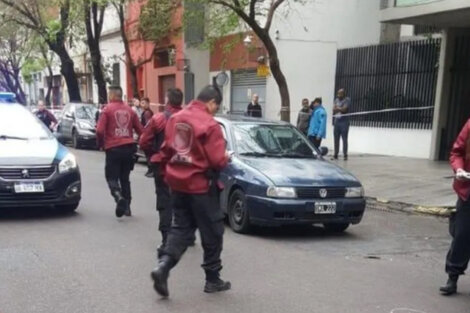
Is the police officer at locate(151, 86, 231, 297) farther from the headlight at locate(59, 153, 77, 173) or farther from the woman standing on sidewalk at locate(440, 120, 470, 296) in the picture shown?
the headlight at locate(59, 153, 77, 173)

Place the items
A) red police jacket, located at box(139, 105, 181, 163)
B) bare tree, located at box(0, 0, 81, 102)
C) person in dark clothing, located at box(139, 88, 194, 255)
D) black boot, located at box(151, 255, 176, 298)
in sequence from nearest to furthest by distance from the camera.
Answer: black boot, located at box(151, 255, 176, 298), person in dark clothing, located at box(139, 88, 194, 255), red police jacket, located at box(139, 105, 181, 163), bare tree, located at box(0, 0, 81, 102)

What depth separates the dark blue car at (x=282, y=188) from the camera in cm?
728

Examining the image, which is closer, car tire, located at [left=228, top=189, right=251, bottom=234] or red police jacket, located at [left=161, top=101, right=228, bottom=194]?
red police jacket, located at [left=161, top=101, right=228, bottom=194]

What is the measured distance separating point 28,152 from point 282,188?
3581 mm

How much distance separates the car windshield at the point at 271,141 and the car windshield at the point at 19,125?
301 cm

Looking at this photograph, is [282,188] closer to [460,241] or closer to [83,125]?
[460,241]

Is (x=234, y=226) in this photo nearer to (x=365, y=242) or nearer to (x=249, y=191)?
(x=249, y=191)

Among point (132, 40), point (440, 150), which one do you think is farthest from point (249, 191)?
point (132, 40)

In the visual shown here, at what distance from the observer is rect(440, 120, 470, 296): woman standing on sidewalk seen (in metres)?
5.25

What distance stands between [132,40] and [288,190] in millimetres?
22918

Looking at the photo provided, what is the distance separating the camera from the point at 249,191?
7.51 meters

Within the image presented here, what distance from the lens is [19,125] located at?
898 cm

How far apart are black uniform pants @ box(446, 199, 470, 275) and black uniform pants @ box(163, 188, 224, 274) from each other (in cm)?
216

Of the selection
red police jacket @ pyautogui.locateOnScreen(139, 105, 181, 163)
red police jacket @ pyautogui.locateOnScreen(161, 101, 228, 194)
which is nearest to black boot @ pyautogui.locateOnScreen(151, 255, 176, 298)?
red police jacket @ pyautogui.locateOnScreen(161, 101, 228, 194)
